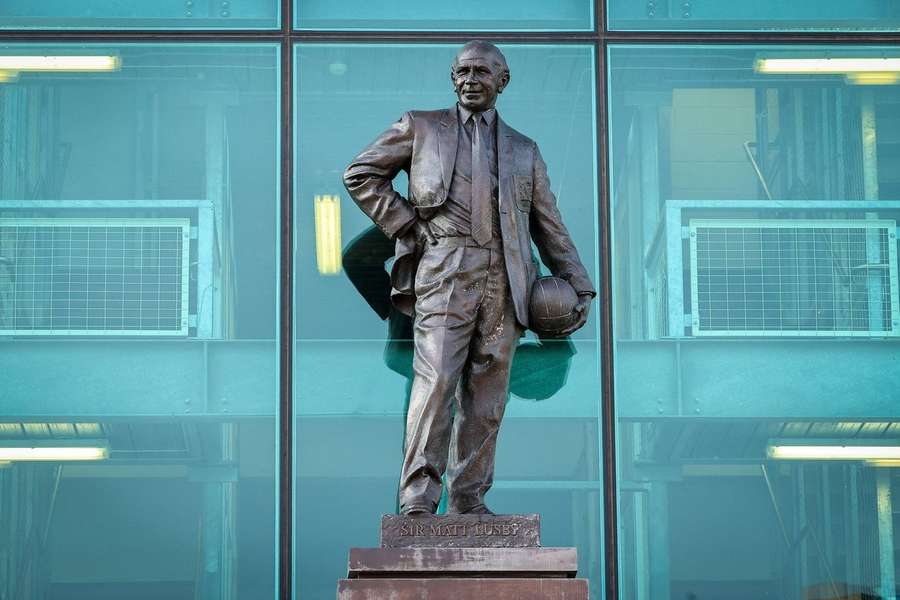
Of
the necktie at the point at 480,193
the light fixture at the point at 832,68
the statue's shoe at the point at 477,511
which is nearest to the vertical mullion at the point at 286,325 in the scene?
the statue's shoe at the point at 477,511

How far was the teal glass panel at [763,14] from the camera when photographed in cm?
1267

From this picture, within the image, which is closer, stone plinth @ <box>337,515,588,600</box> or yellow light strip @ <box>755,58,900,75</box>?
stone plinth @ <box>337,515,588,600</box>

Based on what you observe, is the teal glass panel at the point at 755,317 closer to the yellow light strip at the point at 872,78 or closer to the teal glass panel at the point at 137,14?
the yellow light strip at the point at 872,78

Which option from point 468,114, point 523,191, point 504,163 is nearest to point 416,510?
point 523,191

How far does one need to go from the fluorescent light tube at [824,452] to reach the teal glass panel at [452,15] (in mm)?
3026

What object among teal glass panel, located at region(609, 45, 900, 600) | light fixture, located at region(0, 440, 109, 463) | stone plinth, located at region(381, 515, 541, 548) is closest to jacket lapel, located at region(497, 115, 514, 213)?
stone plinth, located at region(381, 515, 541, 548)

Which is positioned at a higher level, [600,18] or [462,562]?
[600,18]

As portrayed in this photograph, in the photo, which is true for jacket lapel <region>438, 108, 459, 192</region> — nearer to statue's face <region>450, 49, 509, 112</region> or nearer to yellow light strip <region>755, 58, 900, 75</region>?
statue's face <region>450, 49, 509, 112</region>

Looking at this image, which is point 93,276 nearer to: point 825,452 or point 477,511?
point 477,511

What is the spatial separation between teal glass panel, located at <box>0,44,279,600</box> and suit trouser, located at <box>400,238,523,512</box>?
195cm

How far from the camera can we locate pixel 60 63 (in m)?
12.5

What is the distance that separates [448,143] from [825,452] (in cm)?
332

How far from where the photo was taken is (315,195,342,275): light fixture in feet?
39.9

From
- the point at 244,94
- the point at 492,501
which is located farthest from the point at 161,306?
the point at 492,501
